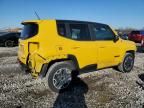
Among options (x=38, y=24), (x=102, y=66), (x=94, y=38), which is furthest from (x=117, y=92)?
(x=38, y=24)

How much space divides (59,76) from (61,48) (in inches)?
32.0

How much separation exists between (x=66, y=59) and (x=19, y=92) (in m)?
1.65

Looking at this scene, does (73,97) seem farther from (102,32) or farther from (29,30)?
(102,32)

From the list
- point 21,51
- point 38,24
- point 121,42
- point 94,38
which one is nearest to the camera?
point 38,24

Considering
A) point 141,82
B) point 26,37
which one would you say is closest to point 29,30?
point 26,37

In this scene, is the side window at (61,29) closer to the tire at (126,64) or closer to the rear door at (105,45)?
the rear door at (105,45)

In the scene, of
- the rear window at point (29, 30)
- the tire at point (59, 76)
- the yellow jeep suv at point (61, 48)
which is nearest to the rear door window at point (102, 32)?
the yellow jeep suv at point (61, 48)

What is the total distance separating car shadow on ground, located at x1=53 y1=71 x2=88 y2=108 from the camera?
220 inches

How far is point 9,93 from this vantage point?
6430 mm

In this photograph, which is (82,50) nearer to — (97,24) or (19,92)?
(97,24)

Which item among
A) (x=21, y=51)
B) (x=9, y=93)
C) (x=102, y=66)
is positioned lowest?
(x=9, y=93)

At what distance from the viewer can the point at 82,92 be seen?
6.53m

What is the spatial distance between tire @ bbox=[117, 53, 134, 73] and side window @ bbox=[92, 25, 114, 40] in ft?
4.27

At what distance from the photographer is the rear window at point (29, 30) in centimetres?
636
